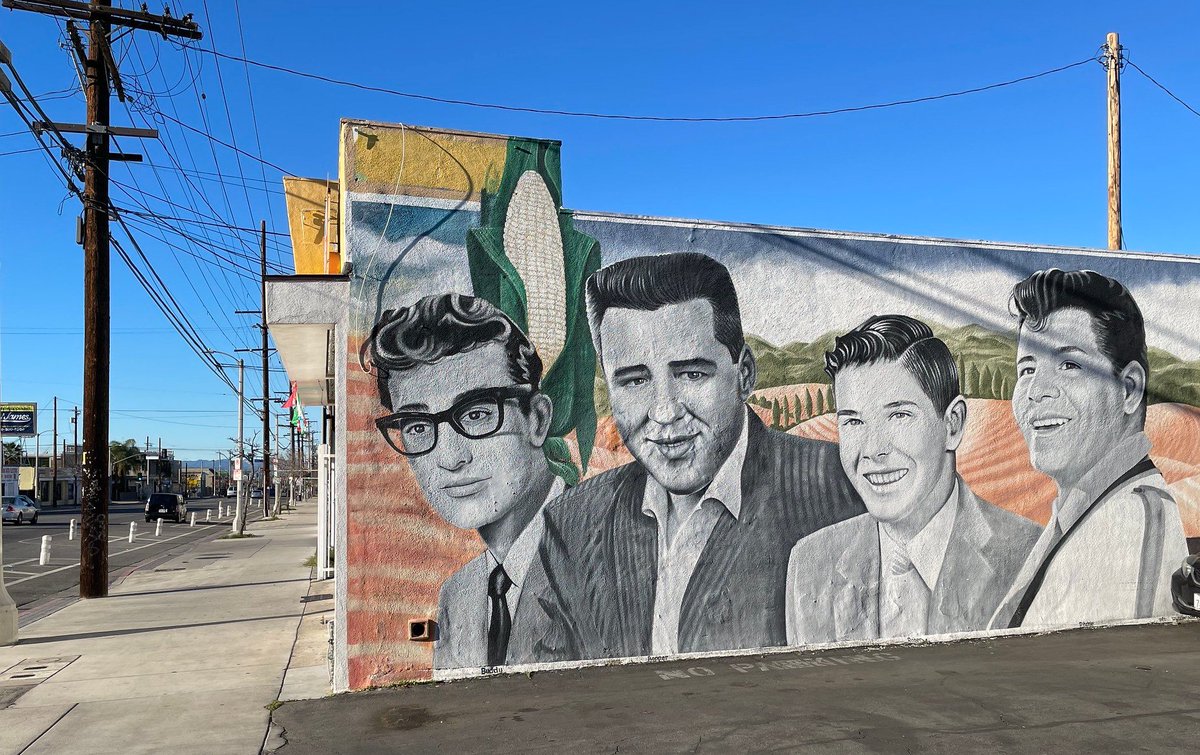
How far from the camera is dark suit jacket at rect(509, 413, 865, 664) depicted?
9.16 m

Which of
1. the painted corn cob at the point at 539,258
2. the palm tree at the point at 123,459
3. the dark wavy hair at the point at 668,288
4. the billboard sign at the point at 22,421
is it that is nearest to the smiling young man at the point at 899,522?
the dark wavy hair at the point at 668,288

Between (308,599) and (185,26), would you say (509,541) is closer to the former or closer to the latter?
(308,599)

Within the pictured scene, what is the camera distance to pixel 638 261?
31.6 feet

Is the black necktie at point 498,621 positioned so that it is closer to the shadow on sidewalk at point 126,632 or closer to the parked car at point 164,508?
the shadow on sidewalk at point 126,632

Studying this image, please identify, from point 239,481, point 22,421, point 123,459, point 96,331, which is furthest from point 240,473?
point 123,459

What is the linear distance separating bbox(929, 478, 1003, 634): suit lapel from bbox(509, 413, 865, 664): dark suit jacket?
1370mm

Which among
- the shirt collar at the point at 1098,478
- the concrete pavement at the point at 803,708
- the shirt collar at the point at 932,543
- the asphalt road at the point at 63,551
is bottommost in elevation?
the asphalt road at the point at 63,551

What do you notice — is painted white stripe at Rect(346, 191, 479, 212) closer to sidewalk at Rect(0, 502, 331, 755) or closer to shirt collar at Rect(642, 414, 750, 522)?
shirt collar at Rect(642, 414, 750, 522)

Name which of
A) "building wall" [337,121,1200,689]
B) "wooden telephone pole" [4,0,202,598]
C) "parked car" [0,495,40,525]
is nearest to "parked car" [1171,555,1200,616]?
"building wall" [337,121,1200,689]

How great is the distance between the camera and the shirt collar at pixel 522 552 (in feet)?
29.6

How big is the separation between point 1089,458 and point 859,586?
3523 mm

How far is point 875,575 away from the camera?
10.2m

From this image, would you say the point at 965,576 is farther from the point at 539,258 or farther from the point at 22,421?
the point at 22,421

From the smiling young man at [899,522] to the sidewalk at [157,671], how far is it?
214 inches
